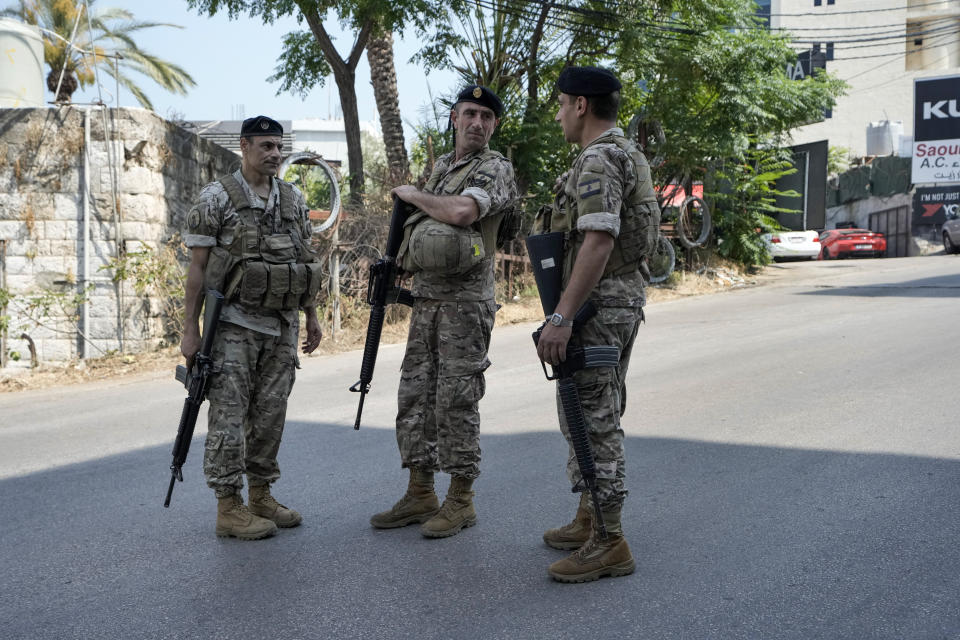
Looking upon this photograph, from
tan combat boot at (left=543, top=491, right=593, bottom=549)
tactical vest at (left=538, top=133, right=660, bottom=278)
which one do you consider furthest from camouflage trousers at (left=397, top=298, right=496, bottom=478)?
tactical vest at (left=538, top=133, right=660, bottom=278)

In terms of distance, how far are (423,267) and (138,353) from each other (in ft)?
24.8

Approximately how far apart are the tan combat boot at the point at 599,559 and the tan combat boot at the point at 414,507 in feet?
3.07

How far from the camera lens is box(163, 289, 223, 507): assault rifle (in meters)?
3.97

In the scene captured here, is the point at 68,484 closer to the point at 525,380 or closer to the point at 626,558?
the point at 626,558

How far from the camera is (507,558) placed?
3650mm

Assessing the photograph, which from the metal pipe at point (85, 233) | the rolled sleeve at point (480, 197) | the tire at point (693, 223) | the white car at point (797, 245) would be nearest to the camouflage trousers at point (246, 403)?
the rolled sleeve at point (480, 197)

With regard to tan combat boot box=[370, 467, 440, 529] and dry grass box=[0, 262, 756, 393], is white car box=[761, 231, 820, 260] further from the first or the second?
tan combat boot box=[370, 467, 440, 529]

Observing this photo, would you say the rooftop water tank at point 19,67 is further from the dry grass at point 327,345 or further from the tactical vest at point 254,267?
the tactical vest at point 254,267

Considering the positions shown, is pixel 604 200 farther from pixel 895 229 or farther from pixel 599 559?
pixel 895 229

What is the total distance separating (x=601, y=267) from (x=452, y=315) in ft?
3.22

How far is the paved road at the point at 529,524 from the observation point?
306 centimetres

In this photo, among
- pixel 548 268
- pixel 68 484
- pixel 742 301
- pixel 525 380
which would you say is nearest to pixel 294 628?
pixel 548 268

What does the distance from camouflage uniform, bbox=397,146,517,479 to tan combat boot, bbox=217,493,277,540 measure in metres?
0.73

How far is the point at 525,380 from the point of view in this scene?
809 cm
